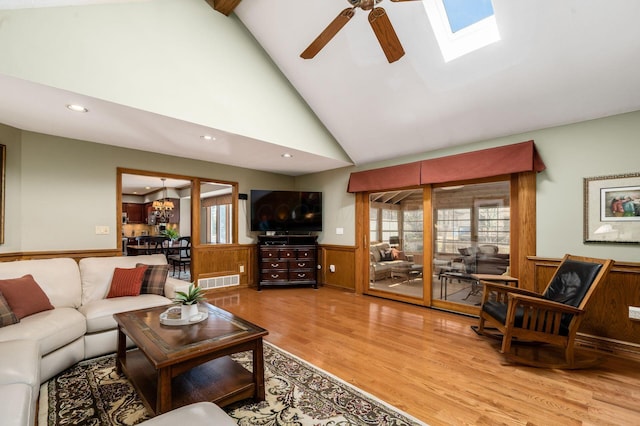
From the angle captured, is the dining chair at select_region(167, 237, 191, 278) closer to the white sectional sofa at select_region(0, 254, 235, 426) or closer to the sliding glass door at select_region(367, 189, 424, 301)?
the white sectional sofa at select_region(0, 254, 235, 426)

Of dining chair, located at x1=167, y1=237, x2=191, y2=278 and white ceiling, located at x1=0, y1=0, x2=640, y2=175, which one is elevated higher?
white ceiling, located at x1=0, y1=0, x2=640, y2=175

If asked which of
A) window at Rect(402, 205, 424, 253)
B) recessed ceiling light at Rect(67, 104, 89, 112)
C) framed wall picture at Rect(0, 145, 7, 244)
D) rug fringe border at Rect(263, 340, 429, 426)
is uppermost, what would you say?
recessed ceiling light at Rect(67, 104, 89, 112)

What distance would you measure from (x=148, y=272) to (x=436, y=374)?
311 cm

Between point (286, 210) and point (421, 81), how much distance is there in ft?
11.0

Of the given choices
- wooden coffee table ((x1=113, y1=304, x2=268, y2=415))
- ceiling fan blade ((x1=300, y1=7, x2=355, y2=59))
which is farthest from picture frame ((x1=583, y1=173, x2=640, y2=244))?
wooden coffee table ((x1=113, y1=304, x2=268, y2=415))

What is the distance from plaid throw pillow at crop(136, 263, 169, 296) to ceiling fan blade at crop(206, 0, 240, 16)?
307 centimetres

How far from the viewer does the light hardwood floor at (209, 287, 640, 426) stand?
6.24 feet

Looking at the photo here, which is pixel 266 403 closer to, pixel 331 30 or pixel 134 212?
pixel 331 30

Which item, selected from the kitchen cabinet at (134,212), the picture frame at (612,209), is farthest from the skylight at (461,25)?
the kitchen cabinet at (134,212)

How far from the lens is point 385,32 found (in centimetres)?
224

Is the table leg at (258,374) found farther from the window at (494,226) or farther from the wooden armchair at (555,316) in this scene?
the window at (494,226)

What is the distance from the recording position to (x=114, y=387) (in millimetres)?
2141

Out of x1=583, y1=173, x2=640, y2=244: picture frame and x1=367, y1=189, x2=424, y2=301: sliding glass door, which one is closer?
x1=583, y1=173, x2=640, y2=244: picture frame

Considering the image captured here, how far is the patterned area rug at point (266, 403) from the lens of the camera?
1800 mm
